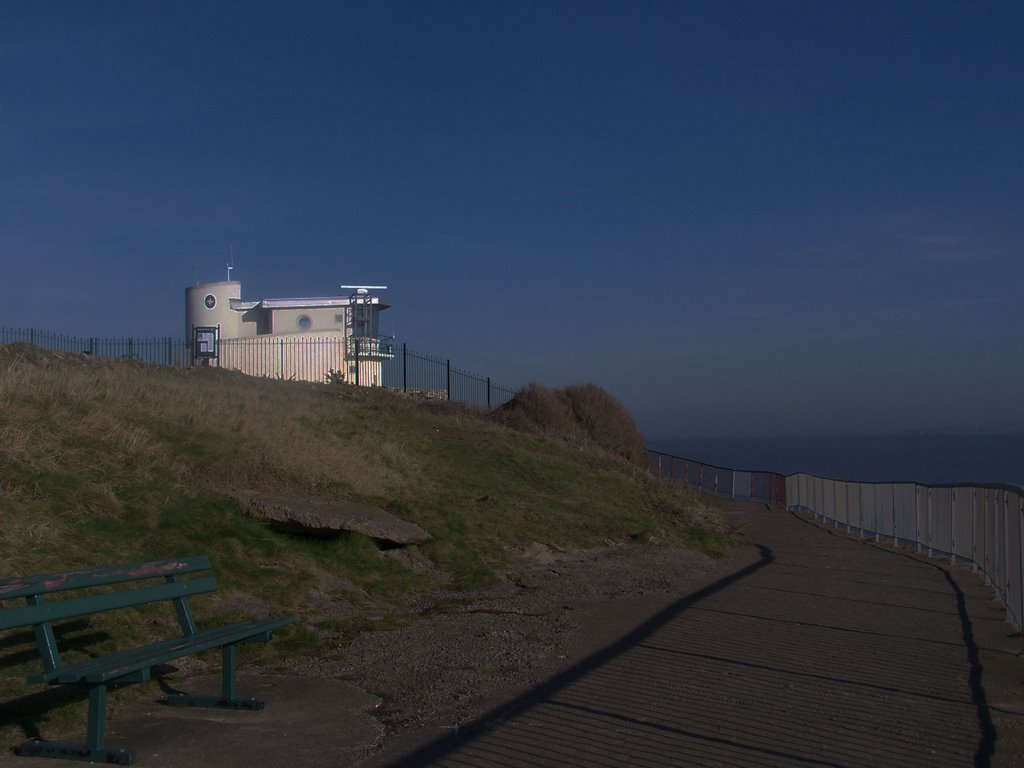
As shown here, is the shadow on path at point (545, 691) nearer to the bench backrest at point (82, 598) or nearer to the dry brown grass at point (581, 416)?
the bench backrest at point (82, 598)

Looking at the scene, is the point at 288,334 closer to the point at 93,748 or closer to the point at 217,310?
the point at 217,310

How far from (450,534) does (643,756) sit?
26.3 ft

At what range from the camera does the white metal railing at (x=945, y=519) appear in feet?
31.2

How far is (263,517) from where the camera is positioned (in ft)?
35.1

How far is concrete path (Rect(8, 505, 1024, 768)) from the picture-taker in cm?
554

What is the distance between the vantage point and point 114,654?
6.06 meters

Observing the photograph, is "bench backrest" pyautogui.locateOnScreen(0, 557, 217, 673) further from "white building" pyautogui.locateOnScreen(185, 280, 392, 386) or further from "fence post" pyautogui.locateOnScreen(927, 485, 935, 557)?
"white building" pyautogui.locateOnScreen(185, 280, 392, 386)

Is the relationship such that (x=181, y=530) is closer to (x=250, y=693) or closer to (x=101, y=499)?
(x=101, y=499)

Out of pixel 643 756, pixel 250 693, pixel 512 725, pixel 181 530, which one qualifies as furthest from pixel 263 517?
pixel 643 756

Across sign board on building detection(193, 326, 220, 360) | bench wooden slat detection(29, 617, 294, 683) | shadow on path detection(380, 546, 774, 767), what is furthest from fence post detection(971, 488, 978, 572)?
sign board on building detection(193, 326, 220, 360)

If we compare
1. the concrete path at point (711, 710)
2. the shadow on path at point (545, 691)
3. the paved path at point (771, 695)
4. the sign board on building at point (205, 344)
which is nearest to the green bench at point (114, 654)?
the concrete path at point (711, 710)

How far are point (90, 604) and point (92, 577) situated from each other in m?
0.33

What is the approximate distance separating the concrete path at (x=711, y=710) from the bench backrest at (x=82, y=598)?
2.13ft

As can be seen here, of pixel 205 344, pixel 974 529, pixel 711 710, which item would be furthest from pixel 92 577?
pixel 205 344
